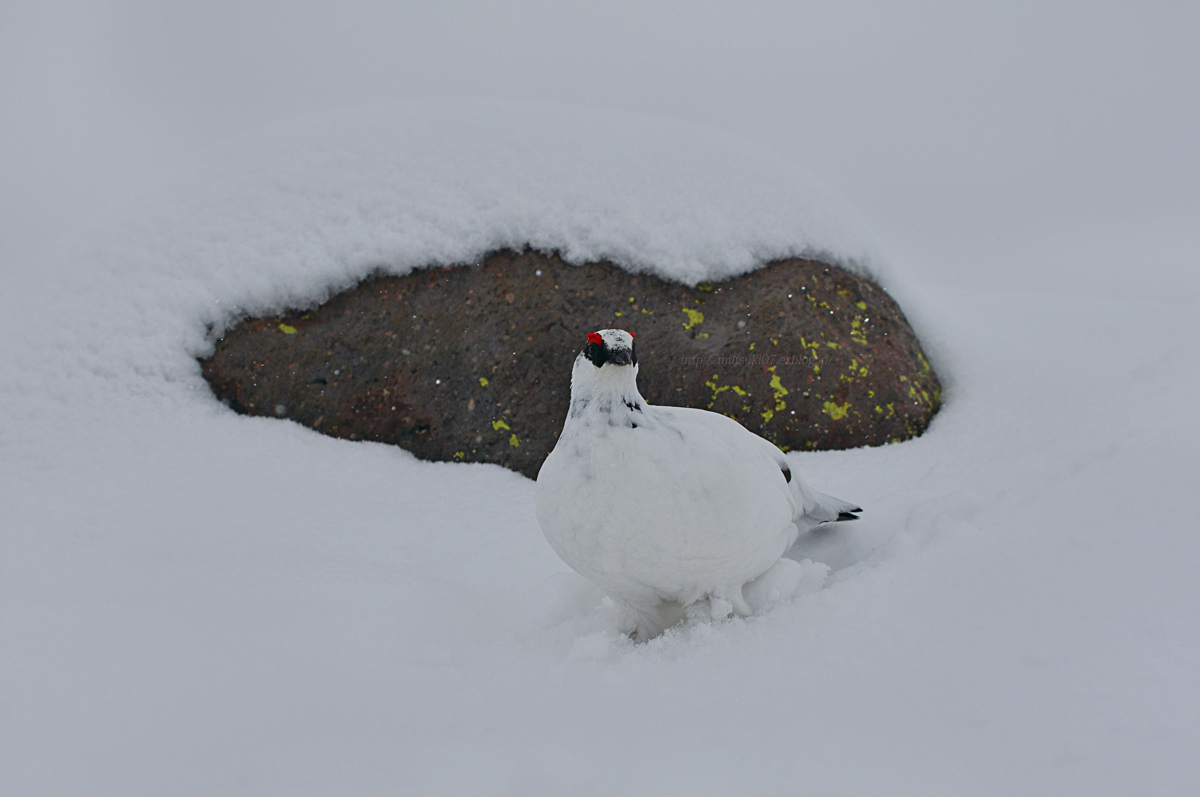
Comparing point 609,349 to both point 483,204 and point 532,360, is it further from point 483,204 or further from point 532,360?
point 483,204

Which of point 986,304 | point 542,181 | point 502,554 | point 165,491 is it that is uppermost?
point 542,181

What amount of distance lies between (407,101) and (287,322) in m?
1.87

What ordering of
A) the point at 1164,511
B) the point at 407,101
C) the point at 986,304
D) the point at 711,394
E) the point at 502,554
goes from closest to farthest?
1. the point at 1164,511
2. the point at 502,554
3. the point at 711,394
4. the point at 407,101
5. the point at 986,304

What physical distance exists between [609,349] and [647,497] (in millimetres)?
421

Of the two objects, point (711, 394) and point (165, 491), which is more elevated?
point (711, 394)

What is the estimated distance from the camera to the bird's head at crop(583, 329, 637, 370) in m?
1.85

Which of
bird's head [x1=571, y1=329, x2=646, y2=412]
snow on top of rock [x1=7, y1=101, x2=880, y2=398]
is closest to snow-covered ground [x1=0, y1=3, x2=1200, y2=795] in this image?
snow on top of rock [x1=7, y1=101, x2=880, y2=398]

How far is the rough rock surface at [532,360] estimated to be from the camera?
11.5 feet

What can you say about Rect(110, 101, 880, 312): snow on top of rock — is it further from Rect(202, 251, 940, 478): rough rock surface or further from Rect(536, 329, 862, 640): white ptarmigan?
Rect(536, 329, 862, 640): white ptarmigan

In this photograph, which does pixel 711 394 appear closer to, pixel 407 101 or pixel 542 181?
pixel 542 181

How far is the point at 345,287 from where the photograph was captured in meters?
3.67

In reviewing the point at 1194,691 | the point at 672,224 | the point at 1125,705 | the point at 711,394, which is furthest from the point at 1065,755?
the point at 672,224

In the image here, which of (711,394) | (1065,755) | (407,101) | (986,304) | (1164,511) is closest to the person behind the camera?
(1065,755)

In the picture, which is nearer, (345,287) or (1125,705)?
(1125,705)
